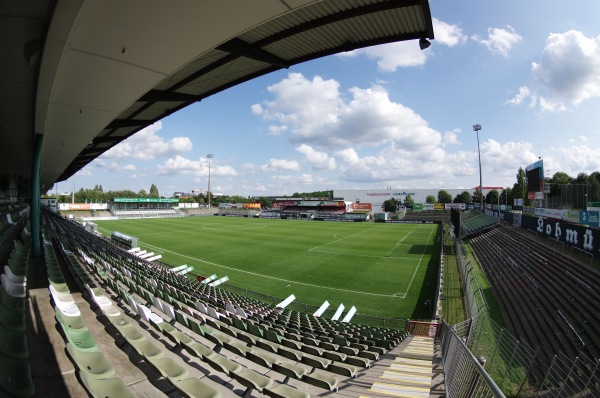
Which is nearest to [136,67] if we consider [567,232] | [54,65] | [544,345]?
[54,65]

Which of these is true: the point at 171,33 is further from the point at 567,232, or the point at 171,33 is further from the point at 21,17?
the point at 567,232

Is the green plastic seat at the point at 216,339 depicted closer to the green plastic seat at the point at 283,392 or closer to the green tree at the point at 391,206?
the green plastic seat at the point at 283,392

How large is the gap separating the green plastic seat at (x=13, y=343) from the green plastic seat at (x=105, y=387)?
1.08 m

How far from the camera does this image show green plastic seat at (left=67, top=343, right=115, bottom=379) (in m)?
3.14

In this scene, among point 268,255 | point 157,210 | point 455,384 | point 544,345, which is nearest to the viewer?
point 455,384

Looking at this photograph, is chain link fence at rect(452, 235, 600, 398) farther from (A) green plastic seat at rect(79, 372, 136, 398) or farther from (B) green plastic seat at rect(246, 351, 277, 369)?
(A) green plastic seat at rect(79, 372, 136, 398)

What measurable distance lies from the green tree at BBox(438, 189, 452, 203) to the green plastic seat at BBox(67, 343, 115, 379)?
11790 centimetres

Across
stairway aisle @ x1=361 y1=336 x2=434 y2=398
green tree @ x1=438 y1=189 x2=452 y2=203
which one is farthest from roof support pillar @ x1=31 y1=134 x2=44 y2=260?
green tree @ x1=438 y1=189 x2=452 y2=203

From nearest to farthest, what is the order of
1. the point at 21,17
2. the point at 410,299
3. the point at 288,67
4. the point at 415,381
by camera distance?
the point at 21,17 < the point at 415,381 < the point at 288,67 < the point at 410,299

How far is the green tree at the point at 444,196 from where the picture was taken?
10950cm

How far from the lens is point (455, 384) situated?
422 centimetres

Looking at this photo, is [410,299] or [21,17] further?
[410,299]

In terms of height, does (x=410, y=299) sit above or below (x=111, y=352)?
below

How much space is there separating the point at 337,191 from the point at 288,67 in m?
125
